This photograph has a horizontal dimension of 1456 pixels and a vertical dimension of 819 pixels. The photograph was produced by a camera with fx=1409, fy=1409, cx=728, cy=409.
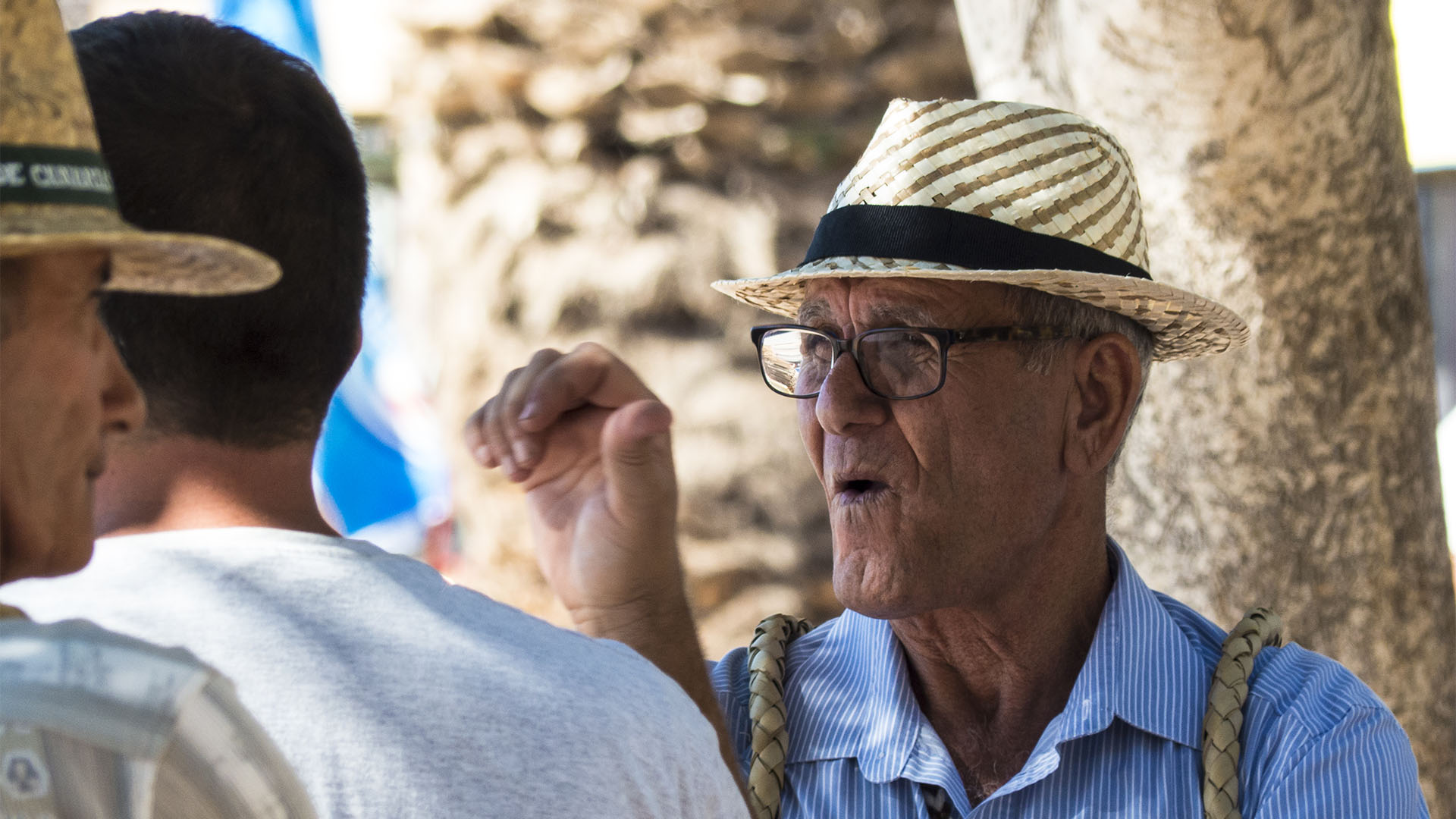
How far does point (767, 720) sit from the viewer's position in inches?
93.6

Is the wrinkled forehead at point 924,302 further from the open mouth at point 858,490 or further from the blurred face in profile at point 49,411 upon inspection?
the blurred face in profile at point 49,411

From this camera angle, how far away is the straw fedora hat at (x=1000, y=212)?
2.30 metres

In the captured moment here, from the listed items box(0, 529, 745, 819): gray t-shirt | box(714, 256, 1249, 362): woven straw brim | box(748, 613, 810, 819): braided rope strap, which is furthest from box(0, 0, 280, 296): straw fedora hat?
box(748, 613, 810, 819): braided rope strap

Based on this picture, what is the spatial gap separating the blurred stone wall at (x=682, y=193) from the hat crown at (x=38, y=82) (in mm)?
3573

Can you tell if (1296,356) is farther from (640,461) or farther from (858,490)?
(640,461)

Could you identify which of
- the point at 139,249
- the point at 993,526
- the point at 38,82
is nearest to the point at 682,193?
the point at 993,526

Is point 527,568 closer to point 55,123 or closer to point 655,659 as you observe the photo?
point 655,659

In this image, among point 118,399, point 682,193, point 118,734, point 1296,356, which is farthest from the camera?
point 682,193

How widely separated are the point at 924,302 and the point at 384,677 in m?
1.23

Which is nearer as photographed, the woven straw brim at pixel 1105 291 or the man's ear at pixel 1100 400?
the woven straw brim at pixel 1105 291

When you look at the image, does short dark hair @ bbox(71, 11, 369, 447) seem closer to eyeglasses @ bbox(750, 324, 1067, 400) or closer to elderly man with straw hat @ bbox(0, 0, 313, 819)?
elderly man with straw hat @ bbox(0, 0, 313, 819)

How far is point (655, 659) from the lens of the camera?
192 centimetres

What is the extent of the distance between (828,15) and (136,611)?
3621 mm

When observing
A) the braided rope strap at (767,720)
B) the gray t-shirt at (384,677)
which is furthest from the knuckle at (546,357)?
the braided rope strap at (767,720)
